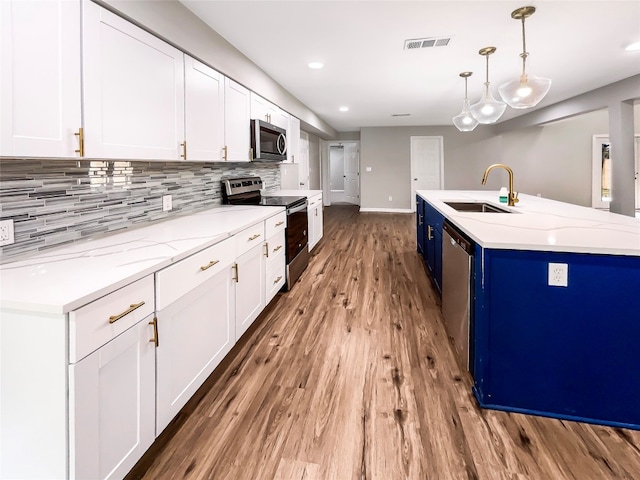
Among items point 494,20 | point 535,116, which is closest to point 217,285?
point 494,20

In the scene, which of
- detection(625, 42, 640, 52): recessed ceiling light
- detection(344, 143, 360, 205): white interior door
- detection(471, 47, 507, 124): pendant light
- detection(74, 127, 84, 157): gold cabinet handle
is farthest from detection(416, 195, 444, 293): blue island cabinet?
detection(344, 143, 360, 205): white interior door

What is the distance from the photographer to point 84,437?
1.09 m

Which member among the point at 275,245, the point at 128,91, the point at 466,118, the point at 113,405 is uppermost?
the point at 466,118

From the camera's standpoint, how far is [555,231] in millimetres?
2025

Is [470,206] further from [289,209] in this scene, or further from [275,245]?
[275,245]

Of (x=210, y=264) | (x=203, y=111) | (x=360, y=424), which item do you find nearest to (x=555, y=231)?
(x=360, y=424)

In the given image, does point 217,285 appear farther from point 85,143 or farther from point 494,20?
point 494,20

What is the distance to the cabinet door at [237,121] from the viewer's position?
2969 mm

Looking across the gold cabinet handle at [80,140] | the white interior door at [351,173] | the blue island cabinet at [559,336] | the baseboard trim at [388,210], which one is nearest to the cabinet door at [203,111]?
the gold cabinet handle at [80,140]

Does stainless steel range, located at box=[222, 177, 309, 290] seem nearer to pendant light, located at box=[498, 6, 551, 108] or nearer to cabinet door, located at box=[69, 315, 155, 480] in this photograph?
pendant light, located at box=[498, 6, 551, 108]

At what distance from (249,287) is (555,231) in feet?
6.33

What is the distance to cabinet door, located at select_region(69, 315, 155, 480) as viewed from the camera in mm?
1074

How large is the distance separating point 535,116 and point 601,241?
646 centimetres

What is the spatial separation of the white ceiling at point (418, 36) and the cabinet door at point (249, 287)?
173cm
